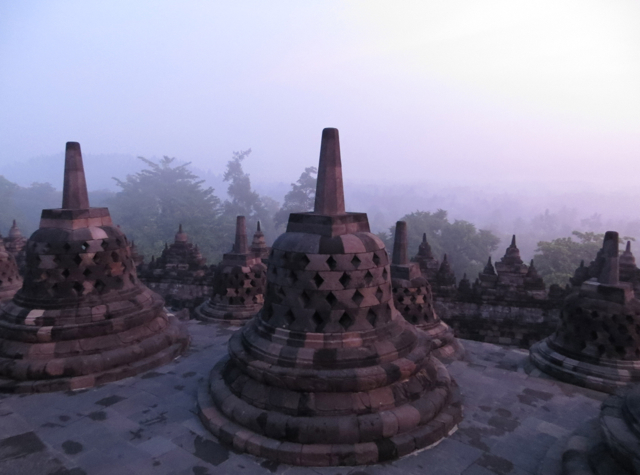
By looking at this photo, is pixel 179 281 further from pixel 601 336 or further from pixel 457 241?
pixel 457 241

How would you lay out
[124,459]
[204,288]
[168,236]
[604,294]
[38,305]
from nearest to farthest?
[124,459] → [38,305] → [604,294] → [204,288] → [168,236]

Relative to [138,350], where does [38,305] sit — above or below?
above

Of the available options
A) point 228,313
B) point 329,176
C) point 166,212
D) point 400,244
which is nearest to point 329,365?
point 329,176

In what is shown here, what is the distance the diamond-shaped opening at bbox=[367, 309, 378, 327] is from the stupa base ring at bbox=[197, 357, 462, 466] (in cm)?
120

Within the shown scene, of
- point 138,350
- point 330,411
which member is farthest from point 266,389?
point 138,350

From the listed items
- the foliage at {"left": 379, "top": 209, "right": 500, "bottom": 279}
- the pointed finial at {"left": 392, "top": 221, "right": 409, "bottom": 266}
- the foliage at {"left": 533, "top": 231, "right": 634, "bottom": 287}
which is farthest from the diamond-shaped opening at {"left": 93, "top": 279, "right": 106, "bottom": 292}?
the foliage at {"left": 379, "top": 209, "right": 500, "bottom": 279}

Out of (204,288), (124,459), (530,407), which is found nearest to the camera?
(124,459)

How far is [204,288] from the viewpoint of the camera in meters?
17.4

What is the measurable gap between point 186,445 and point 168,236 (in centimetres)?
4686

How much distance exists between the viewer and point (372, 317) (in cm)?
475

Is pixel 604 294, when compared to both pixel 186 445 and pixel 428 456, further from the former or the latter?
pixel 186 445

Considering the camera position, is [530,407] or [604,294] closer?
[530,407]

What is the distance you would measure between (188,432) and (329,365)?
1.74 m

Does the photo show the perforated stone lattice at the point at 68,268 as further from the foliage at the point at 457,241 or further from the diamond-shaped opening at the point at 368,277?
the foliage at the point at 457,241
